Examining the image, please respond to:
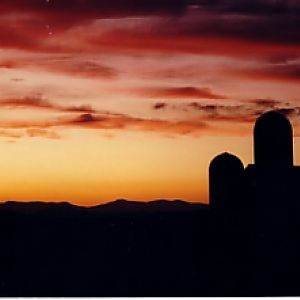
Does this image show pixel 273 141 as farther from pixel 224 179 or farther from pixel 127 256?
pixel 127 256

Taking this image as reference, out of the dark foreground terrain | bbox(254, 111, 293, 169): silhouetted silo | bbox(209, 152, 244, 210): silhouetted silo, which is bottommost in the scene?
the dark foreground terrain

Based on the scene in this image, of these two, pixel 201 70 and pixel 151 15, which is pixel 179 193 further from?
pixel 151 15

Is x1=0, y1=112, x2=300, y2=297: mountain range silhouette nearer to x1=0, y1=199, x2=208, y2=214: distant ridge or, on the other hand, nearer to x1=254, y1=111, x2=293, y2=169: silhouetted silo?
x1=0, y1=199, x2=208, y2=214: distant ridge

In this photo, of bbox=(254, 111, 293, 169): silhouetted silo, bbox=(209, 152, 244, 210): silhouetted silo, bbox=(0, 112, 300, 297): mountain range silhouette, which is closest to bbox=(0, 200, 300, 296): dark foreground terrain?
bbox=(0, 112, 300, 297): mountain range silhouette

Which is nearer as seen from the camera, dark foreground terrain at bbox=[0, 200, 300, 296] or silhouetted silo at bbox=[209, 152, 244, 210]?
dark foreground terrain at bbox=[0, 200, 300, 296]

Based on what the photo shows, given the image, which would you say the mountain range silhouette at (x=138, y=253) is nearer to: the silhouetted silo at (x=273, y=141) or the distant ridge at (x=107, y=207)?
the distant ridge at (x=107, y=207)

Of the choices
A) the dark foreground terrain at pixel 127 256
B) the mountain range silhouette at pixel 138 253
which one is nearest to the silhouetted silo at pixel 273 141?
the mountain range silhouette at pixel 138 253

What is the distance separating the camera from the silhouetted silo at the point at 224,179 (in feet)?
14.9

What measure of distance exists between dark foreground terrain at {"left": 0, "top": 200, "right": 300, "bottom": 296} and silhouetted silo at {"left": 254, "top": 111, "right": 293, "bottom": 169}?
65 centimetres

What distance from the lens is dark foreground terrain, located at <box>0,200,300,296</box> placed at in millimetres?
4238

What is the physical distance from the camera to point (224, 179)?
5.45m

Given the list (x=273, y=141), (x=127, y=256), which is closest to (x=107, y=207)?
(x=127, y=256)

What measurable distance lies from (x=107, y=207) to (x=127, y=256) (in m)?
0.30

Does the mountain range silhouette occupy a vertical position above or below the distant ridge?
below
